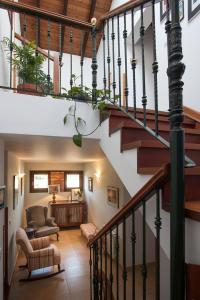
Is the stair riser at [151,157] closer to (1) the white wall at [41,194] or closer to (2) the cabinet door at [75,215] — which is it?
(2) the cabinet door at [75,215]

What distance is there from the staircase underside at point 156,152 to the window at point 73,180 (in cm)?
632

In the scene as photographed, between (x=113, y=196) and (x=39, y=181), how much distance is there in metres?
3.81

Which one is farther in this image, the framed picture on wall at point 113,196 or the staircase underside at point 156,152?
the framed picture on wall at point 113,196

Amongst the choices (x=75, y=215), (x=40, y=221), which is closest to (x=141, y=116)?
(x=40, y=221)

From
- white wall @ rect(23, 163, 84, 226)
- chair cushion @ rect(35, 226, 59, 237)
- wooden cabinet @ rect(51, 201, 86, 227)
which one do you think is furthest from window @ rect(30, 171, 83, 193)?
chair cushion @ rect(35, 226, 59, 237)

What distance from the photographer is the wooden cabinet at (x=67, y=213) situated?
24.9 feet

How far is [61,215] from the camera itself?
7.60 m

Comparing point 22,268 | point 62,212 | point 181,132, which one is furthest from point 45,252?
point 181,132

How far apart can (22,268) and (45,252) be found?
2.77 feet

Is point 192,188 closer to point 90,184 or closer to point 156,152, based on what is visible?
point 156,152

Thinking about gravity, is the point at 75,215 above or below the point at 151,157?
below

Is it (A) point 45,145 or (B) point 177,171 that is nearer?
(B) point 177,171

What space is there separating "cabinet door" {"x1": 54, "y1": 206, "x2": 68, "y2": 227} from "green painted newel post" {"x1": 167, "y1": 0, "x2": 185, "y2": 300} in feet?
22.8

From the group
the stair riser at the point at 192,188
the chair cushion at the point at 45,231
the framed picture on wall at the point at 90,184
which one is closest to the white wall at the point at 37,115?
Answer: the stair riser at the point at 192,188
